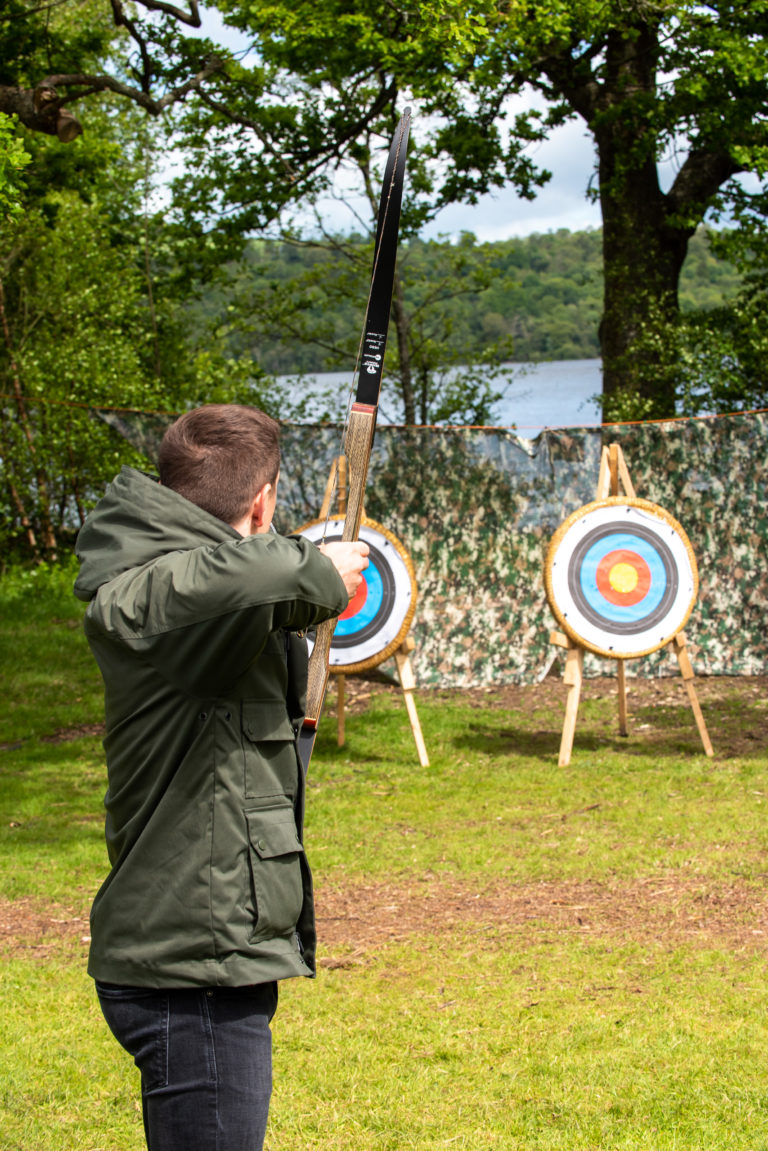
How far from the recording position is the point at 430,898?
14.4 feet

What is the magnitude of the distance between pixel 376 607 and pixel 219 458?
4904 mm

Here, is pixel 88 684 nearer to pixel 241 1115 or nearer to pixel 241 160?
pixel 241 160

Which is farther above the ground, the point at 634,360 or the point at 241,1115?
the point at 634,360

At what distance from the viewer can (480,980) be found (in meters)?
3.58

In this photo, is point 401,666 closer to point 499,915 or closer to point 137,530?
point 499,915

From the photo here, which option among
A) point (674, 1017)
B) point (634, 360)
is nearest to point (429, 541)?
point (634, 360)

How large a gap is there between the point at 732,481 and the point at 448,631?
2.33 m

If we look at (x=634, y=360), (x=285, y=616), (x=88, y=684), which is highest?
(x=634, y=360)

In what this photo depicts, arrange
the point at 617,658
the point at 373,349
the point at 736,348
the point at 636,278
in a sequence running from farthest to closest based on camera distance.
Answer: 1. the point at 636,278
2. the point at 736,348
3. the point at 617,658
4. the point at 373,349

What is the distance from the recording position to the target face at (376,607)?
6352 mm

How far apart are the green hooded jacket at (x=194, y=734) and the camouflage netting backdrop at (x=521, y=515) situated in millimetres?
6539

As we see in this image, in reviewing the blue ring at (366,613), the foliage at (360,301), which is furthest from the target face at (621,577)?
the foliage at (360,301)

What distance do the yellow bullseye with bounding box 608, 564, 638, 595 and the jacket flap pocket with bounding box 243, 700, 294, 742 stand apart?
5006 millimetres

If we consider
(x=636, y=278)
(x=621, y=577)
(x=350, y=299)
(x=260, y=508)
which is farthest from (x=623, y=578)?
(x=350, y=299)
